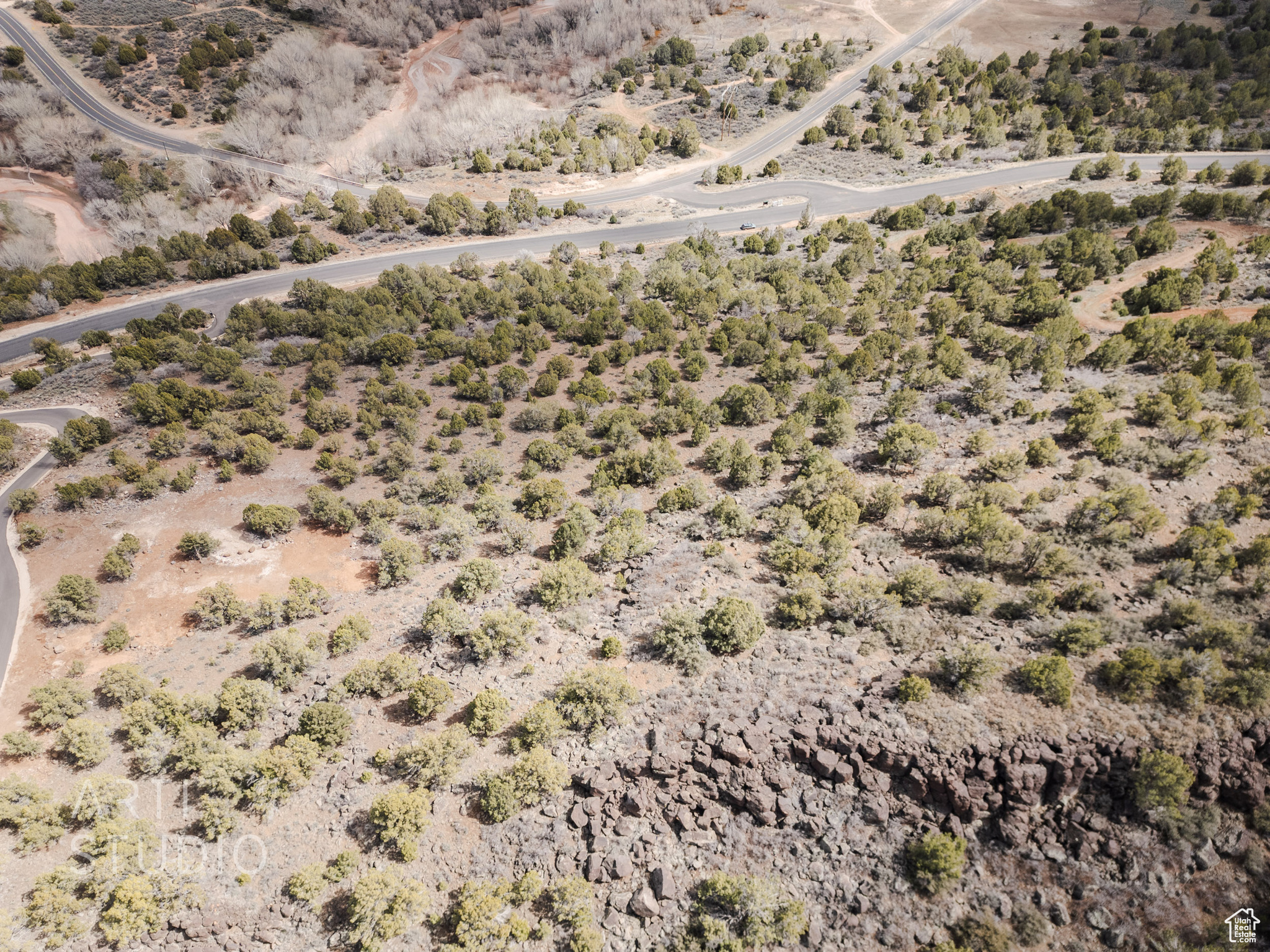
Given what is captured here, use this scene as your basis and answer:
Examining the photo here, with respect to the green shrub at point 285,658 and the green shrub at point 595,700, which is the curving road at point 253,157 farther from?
the green shrub at point 595,700

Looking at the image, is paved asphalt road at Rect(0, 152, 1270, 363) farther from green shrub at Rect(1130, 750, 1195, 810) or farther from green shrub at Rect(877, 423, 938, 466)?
green shrub at Rect(1130, 750, 1195, 810)

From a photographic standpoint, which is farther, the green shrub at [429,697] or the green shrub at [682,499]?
the green shrub at [682,499]

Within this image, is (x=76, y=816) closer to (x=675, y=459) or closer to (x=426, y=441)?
(x=426, y=441)

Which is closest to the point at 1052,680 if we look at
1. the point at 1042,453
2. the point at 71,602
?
the point at 1042,453

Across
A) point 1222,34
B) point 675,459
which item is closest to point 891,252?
point 675,459

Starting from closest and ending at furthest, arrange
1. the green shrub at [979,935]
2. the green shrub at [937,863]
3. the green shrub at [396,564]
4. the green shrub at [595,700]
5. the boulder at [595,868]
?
1. the green shrub at [979,935]
2. the green shrub at [937,863]
3. the boulder at [595,868]
4. the green shrub at [595,700]
5. the green shrub at [396,564]

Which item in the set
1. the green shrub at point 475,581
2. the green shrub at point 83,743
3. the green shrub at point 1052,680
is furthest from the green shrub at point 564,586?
the green shrub at point 83,743
